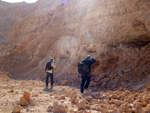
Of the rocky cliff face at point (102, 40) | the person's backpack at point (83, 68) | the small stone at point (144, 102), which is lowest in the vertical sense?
the small stone at point (144, 102)

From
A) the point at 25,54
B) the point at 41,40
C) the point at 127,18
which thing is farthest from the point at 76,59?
the point at 25,54

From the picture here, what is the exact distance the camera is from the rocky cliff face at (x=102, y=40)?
5.81 metres

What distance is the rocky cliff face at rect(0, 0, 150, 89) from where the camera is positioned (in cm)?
581

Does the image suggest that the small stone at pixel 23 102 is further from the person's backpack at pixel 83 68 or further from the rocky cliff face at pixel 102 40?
the rocky cliff face at pixel 102 40

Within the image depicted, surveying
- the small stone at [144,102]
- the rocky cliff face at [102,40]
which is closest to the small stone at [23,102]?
the small stone at [144,102]

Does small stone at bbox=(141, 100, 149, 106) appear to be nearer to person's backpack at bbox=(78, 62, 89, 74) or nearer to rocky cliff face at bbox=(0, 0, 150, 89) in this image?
rocky cliff face at bbox=(0, 0, 150, 89)

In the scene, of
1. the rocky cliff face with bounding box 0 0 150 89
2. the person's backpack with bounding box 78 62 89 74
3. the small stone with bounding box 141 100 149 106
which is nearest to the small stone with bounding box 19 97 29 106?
the person's backpack with bounding box 78 62 89 74

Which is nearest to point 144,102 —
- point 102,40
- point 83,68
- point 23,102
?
point 83,68

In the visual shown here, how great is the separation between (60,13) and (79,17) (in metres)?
3.34

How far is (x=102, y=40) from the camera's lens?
753 cm

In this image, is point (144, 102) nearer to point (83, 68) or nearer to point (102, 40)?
point (83, 68)

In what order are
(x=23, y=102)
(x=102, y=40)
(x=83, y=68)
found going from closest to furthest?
1. (x=23, y=102)
2. (x=83, y=68)
3. (x=102, y=40)

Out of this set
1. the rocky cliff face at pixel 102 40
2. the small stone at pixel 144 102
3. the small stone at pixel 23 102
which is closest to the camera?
the small stone at pixel 144 102

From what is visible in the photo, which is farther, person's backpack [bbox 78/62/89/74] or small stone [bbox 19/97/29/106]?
person's backpack [bbox 78/62/89/74]
